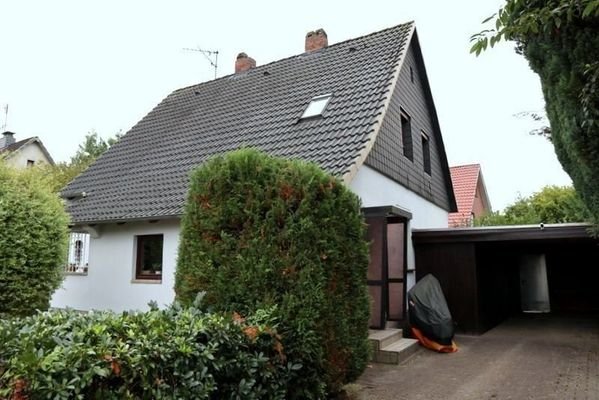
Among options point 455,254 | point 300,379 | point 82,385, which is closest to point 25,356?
point 82,385

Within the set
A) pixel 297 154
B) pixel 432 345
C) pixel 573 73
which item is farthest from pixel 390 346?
pixel 573 73

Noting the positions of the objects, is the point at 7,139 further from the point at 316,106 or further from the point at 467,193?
the point at 467,193

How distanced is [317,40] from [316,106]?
4348 millimetres

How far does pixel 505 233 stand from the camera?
964 centimetres

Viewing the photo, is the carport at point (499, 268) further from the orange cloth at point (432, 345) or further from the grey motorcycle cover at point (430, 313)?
the orange cloth at point (432, 345)

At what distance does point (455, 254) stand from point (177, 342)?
8.23m

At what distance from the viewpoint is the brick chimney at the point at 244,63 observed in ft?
49.1

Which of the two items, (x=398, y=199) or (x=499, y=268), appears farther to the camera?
(x=499, y=268)

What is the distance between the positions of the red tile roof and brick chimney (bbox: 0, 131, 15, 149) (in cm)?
2898

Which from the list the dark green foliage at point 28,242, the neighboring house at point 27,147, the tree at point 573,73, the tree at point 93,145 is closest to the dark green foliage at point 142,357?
the tree at point 573,73

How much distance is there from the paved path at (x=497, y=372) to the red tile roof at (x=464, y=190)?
40.2ft

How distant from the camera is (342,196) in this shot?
15.6ft

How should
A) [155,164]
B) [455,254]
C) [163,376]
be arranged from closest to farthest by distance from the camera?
[163,376] → [455,254] → [155,164]

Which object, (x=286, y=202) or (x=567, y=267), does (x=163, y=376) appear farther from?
(x=567, y=267)
